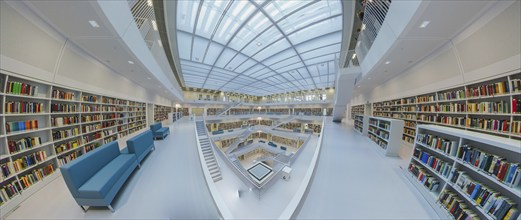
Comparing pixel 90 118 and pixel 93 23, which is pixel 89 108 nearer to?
pixel 90 118

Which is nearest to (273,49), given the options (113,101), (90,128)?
(113,101)

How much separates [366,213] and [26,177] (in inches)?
223

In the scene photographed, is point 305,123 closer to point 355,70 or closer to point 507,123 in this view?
point 355,70

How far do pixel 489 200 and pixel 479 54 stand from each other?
10.5 ft

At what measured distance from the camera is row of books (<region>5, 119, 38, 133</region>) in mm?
2442

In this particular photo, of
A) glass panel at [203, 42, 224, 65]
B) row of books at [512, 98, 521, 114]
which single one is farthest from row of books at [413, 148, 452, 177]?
glass panel at [203, 42, 224, 65]

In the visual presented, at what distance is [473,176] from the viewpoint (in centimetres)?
203

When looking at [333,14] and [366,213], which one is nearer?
[366,213]

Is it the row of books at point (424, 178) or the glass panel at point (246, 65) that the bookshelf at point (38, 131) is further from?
the glass panel at point (246, 65)

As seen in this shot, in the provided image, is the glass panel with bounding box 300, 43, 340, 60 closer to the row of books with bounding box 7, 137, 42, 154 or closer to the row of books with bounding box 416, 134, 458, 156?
the row of books with bounding box 416, 134, 458, 156

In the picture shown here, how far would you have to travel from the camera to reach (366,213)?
81.6 inches

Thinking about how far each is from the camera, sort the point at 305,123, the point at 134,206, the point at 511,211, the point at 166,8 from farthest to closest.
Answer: the point at 305,123 → the point at 166,8 → the point at 134,206 → the point at 511,211

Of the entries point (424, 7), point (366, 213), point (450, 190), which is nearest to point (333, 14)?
point (424, 7)

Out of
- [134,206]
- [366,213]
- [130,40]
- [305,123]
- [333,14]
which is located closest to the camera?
[366,213]
